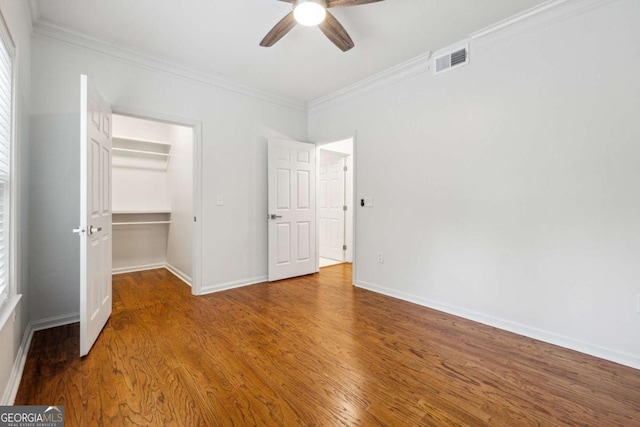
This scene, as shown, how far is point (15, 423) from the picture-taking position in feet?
4.37

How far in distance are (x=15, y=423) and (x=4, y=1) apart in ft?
6.98

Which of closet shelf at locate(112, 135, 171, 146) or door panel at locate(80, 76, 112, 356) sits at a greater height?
closet shelf at locate(112, 135, 171, 146)

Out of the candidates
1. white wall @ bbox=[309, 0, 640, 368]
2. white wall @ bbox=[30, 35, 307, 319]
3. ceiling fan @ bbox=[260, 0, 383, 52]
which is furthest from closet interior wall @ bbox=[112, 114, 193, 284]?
white wall @ bbox=[309, 0, 640, 368]

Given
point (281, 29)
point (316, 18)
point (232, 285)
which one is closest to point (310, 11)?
point (316, 18)

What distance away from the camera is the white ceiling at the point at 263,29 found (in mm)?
2293

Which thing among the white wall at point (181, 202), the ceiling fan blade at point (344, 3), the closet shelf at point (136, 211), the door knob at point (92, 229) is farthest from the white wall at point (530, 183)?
the closet shelf at point (136, 211)

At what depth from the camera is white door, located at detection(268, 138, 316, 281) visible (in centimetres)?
402

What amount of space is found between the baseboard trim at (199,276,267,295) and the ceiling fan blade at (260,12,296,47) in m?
2.73

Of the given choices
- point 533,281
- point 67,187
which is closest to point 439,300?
point 533,281

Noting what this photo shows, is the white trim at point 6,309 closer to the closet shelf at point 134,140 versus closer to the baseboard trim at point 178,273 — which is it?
the baseboard trim at point 178,273

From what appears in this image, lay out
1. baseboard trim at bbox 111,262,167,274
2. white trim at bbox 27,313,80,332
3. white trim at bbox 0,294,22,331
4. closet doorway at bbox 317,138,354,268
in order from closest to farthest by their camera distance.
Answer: white trim at bbox 0,294,22,331
white trim at bbox 27,313,80,332
baseboard trim at bbox 111,262,167,274
closet doorway at bbox 317,138,354,268

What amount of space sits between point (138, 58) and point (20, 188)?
1.69m

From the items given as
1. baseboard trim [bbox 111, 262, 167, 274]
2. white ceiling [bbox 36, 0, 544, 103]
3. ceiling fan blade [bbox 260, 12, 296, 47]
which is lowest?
baseboard trim [bbox 111, 262, 167, 274]

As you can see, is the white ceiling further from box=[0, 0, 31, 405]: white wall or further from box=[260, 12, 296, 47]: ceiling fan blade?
box=[0, 0, 31, 405]: white wall
